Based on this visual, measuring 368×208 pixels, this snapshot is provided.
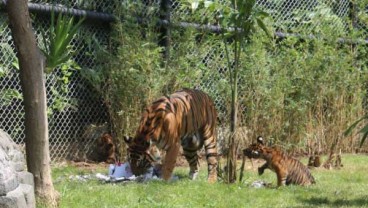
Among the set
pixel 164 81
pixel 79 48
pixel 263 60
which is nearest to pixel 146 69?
pixel 164 81

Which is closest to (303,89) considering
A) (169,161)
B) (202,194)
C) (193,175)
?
(193,175)

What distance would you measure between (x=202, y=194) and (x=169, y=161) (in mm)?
973

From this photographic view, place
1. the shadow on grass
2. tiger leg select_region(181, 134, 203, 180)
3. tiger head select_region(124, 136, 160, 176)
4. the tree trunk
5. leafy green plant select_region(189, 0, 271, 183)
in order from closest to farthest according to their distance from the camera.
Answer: the tree trunk → the shadow on grass → leafy green plant select_region(189, 0, 271, 183) → tiger head select_region(124, 136, 160, 176) → tiger leg select_region(181, 134, 203, 180)

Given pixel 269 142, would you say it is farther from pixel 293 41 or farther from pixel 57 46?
pixel 57 46

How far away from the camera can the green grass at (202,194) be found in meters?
6.24

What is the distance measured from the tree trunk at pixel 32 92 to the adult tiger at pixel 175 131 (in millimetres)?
2340

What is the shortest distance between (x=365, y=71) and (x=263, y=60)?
7.70 ft

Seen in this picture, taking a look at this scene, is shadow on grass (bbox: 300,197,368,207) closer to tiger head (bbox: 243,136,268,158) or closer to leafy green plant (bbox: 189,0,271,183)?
leafy green plant (bbox: 189,0,271,183)

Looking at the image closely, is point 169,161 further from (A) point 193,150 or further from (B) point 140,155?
(A) point 193,150

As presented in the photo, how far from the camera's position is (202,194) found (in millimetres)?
6902

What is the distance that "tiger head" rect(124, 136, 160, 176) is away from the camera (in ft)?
25.0

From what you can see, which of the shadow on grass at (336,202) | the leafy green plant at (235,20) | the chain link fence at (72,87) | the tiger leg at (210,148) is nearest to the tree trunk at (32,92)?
the leafy green plant at (235,20)

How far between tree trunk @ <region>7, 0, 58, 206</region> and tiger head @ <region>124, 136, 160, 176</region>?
231 cm

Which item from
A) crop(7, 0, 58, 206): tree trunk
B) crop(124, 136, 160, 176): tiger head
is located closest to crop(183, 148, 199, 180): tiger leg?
crop(124, 136, 160, 176): tiger head
